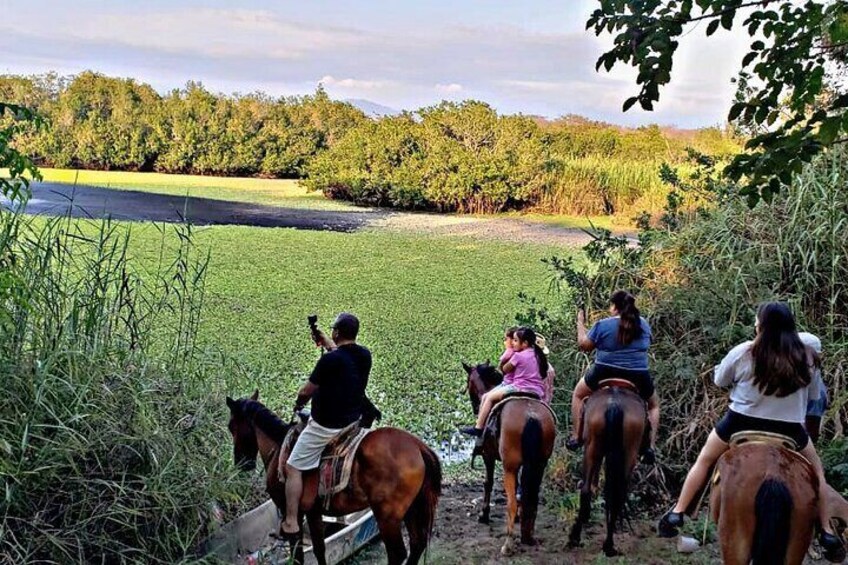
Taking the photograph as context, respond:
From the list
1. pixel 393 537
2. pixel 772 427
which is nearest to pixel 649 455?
pixel 772 427

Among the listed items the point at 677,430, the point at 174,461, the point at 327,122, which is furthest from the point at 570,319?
the point at 327,122

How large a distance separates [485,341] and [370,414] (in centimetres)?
392

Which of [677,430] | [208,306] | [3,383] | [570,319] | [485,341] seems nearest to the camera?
[3,383]

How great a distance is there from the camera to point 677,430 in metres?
4.58

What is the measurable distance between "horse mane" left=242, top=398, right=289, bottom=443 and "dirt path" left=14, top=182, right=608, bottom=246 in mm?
10773

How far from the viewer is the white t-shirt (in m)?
2.83

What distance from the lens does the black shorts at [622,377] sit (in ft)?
12.8

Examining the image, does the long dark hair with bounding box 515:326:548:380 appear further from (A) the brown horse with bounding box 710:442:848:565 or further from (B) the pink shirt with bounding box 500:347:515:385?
(A) the brown horse with bounding box 710:442:848:565

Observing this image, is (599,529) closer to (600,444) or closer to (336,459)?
(600,444)

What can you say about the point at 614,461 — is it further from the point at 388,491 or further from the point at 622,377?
the point at 388,491

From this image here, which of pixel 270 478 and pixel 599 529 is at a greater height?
pixel 270 478

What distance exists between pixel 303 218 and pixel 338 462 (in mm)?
13895

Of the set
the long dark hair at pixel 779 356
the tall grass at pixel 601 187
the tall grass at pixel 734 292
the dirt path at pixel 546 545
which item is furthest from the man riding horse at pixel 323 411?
the tall grass at pixel 601 187

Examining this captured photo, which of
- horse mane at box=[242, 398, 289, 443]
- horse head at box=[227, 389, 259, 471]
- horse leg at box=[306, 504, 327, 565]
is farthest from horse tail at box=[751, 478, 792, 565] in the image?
horse head at box=[227, 389, 259, 471]
